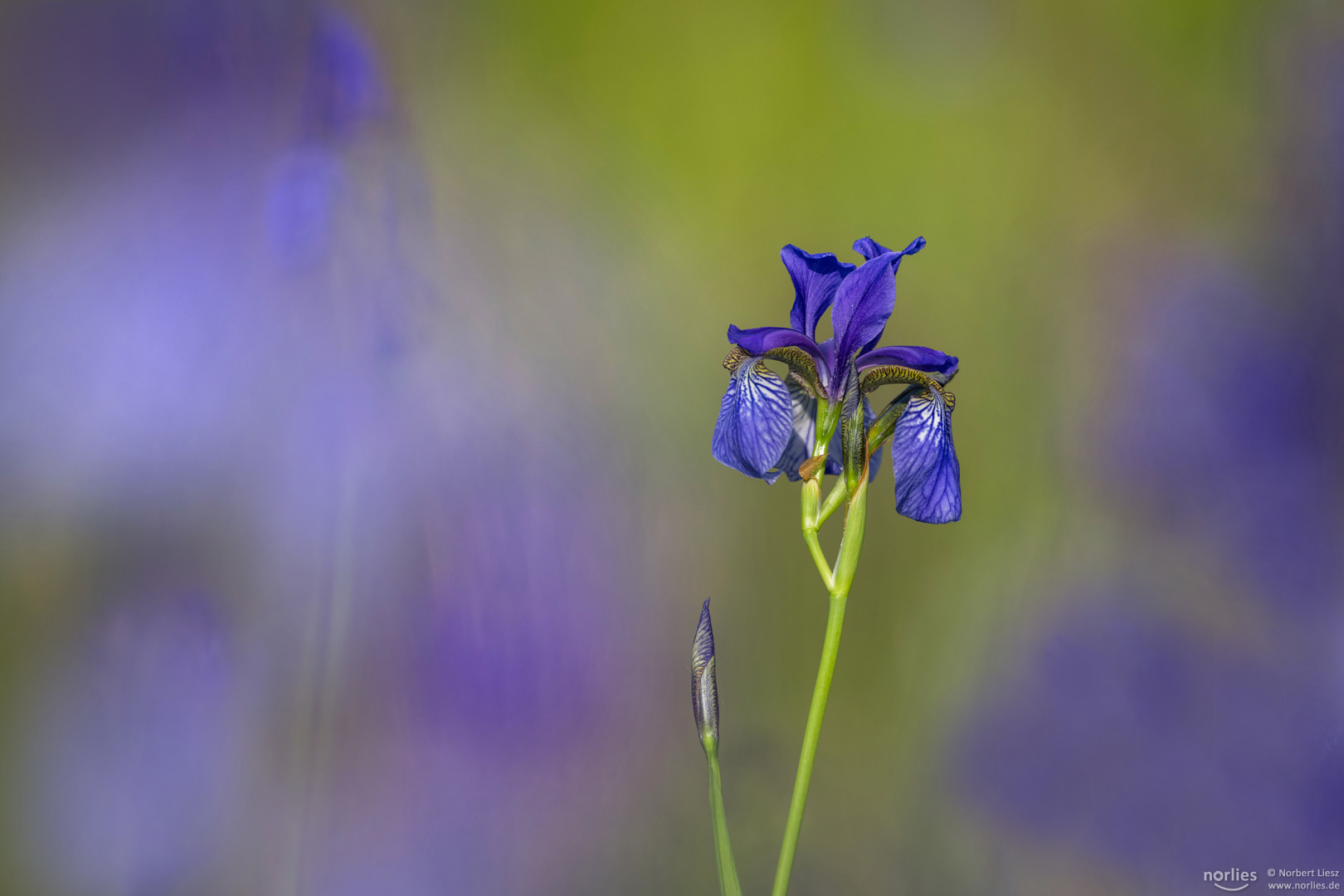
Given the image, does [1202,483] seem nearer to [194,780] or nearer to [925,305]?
[925,305]

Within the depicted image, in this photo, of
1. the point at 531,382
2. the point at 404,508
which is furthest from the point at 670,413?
the point at 404,508

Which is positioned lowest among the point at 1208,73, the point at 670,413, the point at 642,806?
the point at 642,806

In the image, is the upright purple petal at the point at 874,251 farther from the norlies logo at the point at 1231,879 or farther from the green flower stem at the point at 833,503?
the norlies logo at the point at 1231,879

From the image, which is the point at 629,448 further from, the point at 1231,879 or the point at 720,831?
the point at 1231,879

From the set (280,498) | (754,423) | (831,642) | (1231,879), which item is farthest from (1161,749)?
(280,498)

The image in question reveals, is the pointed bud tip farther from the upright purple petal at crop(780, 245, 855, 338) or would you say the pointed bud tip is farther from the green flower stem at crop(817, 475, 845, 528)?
the upright purple petal at crop(780, 245, 855, 338)

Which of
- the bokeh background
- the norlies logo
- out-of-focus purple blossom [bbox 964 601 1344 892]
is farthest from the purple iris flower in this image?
the norlies logo
